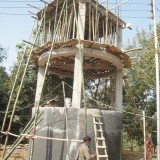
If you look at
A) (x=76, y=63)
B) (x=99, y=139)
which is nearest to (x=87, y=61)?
(x=76, y=63)

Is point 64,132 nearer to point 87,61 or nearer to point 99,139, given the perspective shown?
point 99,139

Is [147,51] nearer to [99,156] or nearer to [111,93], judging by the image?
[111,93]

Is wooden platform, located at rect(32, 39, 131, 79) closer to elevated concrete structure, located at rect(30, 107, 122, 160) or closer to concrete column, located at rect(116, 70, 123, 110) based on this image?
concrete column, located at rect(116, 70, 123, 110)

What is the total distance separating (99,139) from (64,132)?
1375mm

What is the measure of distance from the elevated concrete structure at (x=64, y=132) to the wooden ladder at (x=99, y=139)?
200mm

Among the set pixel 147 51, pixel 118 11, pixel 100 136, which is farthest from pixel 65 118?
pixel 147 51

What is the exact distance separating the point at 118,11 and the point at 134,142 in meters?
16.3

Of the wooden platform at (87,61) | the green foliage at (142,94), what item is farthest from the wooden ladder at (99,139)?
the green foliage at (142,94)

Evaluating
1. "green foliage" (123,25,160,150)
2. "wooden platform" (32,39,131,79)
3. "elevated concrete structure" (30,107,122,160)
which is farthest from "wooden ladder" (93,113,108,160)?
"green foliage" (123,25,160,150)

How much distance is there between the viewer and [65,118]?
37.0 feet

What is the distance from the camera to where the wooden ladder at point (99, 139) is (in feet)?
35.2

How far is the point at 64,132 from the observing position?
11.1 metres

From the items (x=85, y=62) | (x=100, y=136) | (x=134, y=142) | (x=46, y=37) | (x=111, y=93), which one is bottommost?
(x=134, y=142)

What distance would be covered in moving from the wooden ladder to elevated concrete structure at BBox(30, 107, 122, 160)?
0.20 meters
